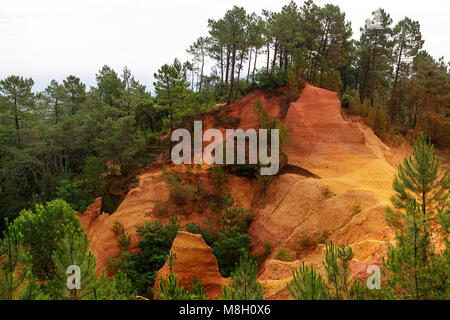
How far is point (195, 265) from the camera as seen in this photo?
1440 centimetres

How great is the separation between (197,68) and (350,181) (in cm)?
3539

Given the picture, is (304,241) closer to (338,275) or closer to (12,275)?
(338,275)

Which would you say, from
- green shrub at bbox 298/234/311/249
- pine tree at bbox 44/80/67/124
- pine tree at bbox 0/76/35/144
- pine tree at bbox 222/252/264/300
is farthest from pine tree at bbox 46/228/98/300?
pine tree at bbox 44/80/67/124

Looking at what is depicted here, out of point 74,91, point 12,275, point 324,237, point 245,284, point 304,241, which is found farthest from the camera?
point 74,91

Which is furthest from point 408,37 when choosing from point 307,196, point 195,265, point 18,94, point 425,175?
point 18,94

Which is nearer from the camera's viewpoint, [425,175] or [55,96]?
[425,175]

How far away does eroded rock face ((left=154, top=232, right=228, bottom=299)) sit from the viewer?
46.9 ft

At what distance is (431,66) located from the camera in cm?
2684

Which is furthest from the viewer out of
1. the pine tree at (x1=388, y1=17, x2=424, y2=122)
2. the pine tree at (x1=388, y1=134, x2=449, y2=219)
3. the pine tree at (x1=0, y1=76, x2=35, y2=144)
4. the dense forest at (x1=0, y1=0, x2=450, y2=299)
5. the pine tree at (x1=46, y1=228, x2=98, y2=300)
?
the pine tree at (x1=388, y1=17, x2=424, y2=122)

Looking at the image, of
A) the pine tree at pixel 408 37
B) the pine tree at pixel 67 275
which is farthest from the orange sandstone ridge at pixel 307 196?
the pine tree at pixel 408 37

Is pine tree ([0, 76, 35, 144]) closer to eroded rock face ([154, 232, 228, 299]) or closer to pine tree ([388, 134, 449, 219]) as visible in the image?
eroded rock face ([154, 232, 228, 299])

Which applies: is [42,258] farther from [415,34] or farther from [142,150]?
[415,34]

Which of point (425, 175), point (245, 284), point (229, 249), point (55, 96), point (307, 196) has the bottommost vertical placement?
point (229, 249)
